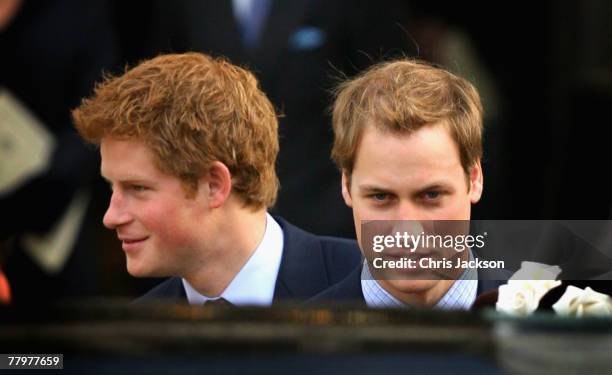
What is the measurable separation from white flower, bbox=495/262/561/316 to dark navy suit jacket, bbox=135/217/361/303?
23 cm

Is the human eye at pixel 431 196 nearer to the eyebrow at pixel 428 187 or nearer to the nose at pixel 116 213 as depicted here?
the eyebrow at pixel 428 187

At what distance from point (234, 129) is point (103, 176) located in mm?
222

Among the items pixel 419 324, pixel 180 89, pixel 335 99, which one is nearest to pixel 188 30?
pixel 180 89

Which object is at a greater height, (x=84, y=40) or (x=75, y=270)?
(x=84, y=40)

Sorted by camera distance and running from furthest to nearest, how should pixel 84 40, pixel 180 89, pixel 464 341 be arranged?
pixel 84 40
pixel 180 89
pixel 464 341

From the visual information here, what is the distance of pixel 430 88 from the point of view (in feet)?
5.72

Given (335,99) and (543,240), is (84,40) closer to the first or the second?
(335,99)

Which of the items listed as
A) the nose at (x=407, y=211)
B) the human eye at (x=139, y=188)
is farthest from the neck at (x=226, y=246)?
the nose at (x=407, y=211)

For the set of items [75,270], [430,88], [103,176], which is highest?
[430,88]

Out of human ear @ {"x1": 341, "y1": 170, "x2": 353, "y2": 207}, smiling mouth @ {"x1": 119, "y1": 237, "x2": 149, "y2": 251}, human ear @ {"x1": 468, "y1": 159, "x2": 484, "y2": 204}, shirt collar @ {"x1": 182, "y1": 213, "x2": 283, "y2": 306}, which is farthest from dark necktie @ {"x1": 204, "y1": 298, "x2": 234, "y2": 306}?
human ear @ {"x1": 468, "y1": 159, "x2": 484, "y2": 204}

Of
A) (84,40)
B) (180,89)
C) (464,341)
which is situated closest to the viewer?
(464,341)

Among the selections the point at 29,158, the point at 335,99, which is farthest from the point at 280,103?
the point at 29,158

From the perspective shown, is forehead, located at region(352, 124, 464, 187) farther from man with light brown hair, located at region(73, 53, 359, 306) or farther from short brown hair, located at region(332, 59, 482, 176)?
man with light brown hair, located at region(73, 53, 359, 306)

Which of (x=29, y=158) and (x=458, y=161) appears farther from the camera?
(x=29, y=158)
